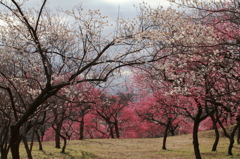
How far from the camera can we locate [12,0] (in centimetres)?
754

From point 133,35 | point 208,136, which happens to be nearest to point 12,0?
point 133,35

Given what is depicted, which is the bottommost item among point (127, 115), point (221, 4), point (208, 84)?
point (127, 115)

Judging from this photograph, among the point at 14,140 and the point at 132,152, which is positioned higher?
the point at 14,140

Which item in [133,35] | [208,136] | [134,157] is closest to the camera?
[133,35]

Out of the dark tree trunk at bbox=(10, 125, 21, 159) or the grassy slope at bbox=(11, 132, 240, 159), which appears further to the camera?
the grassy slope at bbox=(11, 132, 240, 159)

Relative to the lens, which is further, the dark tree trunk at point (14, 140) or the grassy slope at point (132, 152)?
the grassy slope at point (132, 152)

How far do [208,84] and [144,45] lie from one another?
4433 mm

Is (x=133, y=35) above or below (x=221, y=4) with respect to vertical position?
below

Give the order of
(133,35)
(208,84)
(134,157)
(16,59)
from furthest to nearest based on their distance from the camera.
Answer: (134,157)
(208,84)
(16,59)
(133,35)

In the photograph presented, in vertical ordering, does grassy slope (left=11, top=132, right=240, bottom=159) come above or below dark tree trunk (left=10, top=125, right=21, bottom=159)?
below

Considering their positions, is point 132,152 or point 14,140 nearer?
point 14,140

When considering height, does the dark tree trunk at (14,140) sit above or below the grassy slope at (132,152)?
above

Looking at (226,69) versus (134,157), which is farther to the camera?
(134,157)

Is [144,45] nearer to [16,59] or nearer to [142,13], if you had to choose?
[142,13]
